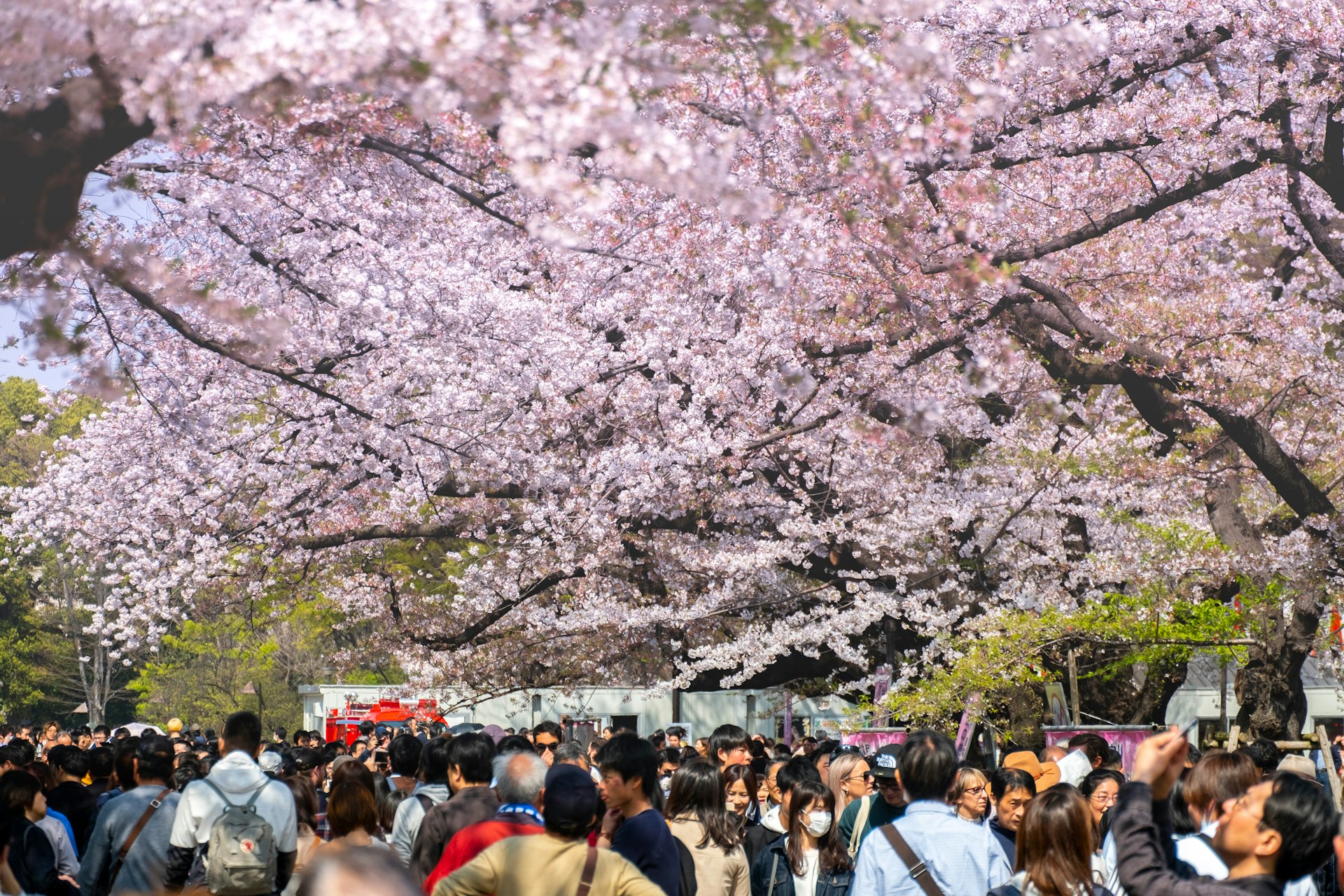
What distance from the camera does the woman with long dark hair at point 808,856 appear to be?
6949mm

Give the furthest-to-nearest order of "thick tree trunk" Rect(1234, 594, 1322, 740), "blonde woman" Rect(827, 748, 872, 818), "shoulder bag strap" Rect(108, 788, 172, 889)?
"thick tree trunk" Rect(1234, 594, 1322, 740) < "blonde woman" Rect(827, 748, 872, 818) < "shoulder bag strap" Rect(108, 788, 172, 889)

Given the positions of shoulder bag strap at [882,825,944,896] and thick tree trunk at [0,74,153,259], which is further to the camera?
thick tree trunk at [0,74,153,259]

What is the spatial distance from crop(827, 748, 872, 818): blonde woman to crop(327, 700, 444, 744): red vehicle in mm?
17059

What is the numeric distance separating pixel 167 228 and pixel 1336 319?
14438mm

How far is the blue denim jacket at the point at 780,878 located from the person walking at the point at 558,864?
2.78 m

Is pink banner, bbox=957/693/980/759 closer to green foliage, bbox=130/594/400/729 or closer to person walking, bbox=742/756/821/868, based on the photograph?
person walking, bbox=742/756/821/868

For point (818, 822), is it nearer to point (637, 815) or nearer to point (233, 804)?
point (637, 815)

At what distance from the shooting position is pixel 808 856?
702 centimetres

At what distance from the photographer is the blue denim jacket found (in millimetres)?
6926

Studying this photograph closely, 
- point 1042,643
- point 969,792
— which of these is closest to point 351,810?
point 969,792

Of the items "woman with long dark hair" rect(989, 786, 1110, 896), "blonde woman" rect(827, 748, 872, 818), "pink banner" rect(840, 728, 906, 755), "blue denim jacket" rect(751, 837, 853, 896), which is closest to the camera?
"woman with long dark hair" rect(989, 786, 1110, 896)

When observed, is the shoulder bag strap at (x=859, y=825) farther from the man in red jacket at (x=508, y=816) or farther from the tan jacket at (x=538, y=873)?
the tan jacket at (x=538, y=873)

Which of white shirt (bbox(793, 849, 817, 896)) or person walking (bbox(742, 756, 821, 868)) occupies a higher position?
person walking (bbox(742, 756, 821, 868))

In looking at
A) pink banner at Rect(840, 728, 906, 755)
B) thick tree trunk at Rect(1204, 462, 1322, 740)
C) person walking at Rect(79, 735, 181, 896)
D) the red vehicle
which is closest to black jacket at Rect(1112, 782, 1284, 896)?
person walking at Rect(79, 735, 181, 896)
